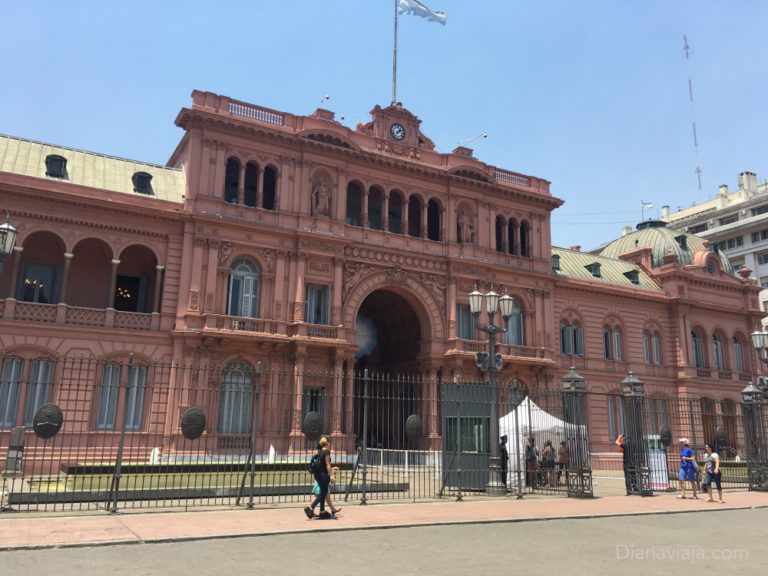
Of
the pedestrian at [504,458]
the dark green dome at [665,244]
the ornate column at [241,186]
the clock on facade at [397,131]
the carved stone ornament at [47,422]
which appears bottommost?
the pedestrian at [504,458]

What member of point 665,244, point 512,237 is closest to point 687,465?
point 512,237

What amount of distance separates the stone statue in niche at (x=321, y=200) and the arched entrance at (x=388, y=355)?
19.1ft

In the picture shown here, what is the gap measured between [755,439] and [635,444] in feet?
21.5

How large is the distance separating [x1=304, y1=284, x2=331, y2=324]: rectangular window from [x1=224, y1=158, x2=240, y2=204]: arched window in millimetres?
6012

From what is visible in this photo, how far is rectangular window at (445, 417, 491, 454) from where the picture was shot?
2086 centimetres

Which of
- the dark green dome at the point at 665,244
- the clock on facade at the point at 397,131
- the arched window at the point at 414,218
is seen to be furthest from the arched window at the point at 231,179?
the dark green dome at the point at 665,244

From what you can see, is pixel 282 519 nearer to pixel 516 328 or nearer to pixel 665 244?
pixel 516 328

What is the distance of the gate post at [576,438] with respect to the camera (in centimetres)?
2036

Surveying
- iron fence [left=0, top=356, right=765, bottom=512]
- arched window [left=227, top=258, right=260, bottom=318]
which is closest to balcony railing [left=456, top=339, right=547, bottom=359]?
iron fence [left=0, top=356, right=765, bottom=512]

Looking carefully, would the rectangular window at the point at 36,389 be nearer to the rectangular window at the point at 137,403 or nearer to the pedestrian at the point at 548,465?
the rectangular window at the point at 137,403

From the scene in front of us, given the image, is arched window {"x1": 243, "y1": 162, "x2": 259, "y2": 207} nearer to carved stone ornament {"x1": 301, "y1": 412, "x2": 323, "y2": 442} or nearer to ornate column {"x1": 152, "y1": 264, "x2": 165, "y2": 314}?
ornate column {"x1": 152, "y1": 264, "x2": 165, "y2": 314}

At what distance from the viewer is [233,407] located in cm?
3030

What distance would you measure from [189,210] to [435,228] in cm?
1492

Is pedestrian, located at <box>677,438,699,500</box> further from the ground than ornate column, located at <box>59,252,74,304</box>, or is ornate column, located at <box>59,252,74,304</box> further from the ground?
ornate column, located at <box>59,252,74,304</box>
